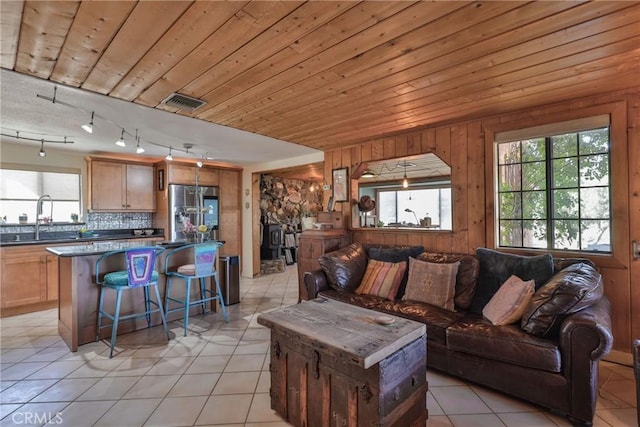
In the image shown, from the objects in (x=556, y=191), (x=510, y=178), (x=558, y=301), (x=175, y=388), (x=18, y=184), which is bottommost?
(x=175, y=388)

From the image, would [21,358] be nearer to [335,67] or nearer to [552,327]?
[335,67]

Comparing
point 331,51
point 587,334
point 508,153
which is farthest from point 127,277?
point 508,153

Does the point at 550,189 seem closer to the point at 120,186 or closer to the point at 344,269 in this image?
the point at 344,269

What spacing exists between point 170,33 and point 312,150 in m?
3.26

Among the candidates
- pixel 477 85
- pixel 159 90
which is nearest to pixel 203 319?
pixel 159 90

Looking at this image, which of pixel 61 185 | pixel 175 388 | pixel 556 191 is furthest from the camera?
pixel 61 185

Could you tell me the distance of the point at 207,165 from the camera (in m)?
5.68

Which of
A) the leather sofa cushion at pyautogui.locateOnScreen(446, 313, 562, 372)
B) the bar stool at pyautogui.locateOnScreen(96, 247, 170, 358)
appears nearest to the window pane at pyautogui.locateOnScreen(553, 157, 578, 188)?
the leather sofa cushion at pyautogui.locateOnScreen(446, 313, 562, 372)

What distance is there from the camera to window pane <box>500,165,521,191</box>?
3049 mm

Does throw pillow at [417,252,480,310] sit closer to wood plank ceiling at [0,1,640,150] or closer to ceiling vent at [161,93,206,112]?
wood plank ceiling at [0,1,640,150]

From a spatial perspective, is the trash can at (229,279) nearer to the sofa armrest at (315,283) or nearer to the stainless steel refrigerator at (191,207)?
the stainless steel refrigerator at (191,207)

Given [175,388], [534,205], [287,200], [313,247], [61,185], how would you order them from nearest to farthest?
[175,388] < [534,205] < [313,247] < [61,185] < [287,200]

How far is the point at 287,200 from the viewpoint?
7602 mm

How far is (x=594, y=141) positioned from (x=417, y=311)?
2.24 m
